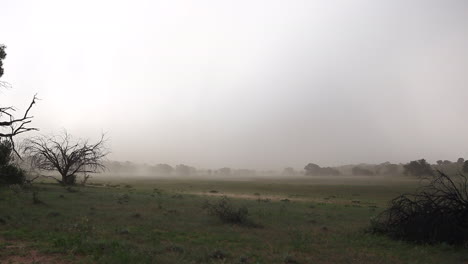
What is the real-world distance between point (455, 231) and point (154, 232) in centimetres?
1405

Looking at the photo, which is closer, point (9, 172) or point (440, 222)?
point (440, 222)

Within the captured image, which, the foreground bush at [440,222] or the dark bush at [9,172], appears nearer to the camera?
the foreground bush at [440,222]

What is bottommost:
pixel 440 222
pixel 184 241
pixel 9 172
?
pixel 184 241

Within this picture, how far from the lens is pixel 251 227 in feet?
61.4

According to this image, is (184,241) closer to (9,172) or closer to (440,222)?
(440,222)

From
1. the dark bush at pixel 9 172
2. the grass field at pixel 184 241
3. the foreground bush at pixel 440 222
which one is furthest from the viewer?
the dark bush at pixel 9 172

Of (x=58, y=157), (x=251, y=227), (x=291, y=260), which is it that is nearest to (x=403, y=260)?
(x=291, y=260)

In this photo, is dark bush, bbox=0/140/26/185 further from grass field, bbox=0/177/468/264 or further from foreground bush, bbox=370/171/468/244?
foreground bush, bbox=370/171/468/244

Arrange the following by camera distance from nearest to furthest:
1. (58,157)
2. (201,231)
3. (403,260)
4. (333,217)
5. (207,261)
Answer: (207,261) < (403,260) < (201,231) < (333,217) < (58,157)

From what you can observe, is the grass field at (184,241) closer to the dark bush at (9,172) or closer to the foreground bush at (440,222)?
the foreground bush at (440,222)

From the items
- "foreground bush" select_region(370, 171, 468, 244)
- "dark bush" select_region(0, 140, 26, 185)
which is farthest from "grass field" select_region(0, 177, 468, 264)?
"dark bush" select_region(0, 140, 26, 185)

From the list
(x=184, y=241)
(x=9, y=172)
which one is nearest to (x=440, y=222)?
(x=184, y=241)

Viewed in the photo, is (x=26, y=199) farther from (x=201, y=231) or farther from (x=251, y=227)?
(x=251, y=227)

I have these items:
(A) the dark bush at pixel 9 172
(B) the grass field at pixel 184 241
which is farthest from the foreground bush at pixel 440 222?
(A) the dark bush at pixel 9 172
